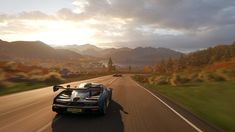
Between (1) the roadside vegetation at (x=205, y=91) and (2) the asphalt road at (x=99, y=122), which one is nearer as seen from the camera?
(2) the asphalt road at (x=99, y=122)

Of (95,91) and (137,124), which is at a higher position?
(95,91)

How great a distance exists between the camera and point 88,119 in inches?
493

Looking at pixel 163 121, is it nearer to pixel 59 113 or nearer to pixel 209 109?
pixel 59 113

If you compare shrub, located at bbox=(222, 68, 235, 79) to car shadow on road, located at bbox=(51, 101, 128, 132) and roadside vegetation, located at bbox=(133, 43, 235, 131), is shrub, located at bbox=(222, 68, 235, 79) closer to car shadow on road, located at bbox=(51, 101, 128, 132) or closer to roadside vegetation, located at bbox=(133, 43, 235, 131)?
roadside vegetation, located at bbox=(133, 43, 235, 131)

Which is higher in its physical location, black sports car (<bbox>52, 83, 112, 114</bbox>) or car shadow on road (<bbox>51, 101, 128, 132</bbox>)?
black sports car (<bbox>52, 83, 112, 114</bbox>)

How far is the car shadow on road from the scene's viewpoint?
10281 millimetres

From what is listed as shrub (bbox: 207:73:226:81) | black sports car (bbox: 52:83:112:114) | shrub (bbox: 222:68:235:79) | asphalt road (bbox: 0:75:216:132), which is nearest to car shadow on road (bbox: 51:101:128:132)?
asphalt road (bbox: 0:75:216:132)

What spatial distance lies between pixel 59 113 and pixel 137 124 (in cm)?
348

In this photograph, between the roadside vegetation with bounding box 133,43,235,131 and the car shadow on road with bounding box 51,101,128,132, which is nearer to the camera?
the car shadow on road with bounding box 51,101,128,132

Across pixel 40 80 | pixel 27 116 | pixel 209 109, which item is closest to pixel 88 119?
pixel 27 116

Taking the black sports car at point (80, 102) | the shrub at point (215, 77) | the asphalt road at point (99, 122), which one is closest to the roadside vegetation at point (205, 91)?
the shrub at point (215, 77)

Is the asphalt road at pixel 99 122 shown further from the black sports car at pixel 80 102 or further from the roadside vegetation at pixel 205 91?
the roadside vegetation at pixel 205 91

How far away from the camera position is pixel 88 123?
11.5m

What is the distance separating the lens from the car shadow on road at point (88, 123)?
10281mm
